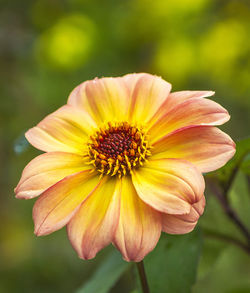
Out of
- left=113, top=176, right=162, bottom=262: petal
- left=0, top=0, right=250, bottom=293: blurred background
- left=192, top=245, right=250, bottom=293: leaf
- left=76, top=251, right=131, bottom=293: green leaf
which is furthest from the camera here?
left=0, top=0, right=250, bottom=293: blurred background

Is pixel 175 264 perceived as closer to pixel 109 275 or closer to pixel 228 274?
pixel 109 275

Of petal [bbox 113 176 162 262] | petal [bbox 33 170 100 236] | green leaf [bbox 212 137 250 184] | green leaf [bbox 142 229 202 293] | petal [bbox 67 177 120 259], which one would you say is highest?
petal [bbox 33 170 100 236]

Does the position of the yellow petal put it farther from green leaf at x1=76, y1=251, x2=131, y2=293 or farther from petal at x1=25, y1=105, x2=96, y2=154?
green leaf at x1=76, y1=251, x2=131, y2=293

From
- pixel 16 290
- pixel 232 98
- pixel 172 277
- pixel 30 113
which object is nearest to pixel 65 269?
Answer: pixel 16 290

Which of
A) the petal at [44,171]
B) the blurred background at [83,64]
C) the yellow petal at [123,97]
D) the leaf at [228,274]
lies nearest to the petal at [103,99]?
the yellow petal at [123,97]

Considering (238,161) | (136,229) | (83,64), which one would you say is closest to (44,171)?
(136,229)

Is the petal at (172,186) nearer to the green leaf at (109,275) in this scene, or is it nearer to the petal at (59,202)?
the petal at (59,202)

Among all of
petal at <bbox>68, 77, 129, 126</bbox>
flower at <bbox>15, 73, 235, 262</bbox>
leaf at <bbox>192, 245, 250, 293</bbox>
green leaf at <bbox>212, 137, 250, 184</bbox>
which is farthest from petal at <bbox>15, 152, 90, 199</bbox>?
leaf at <bbox>192, 245, 250, 293</bbox>

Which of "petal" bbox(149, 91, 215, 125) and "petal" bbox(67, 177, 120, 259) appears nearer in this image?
"petal" bbox(67, 177, 120, 259)
